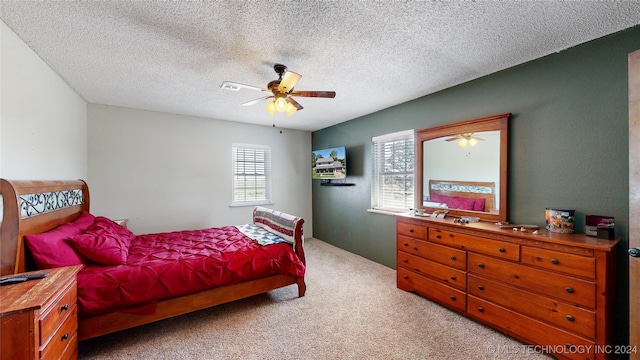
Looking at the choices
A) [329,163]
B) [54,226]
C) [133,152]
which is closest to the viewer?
[54,226]

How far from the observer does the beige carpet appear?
1947 mm

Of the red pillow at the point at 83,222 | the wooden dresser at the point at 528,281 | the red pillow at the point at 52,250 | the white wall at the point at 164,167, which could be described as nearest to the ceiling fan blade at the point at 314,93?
the wooden dresser at the point at 528,281

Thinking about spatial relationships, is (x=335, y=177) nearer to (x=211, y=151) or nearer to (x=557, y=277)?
(x=211, y=151)

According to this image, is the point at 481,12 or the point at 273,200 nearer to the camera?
the point at 481,12

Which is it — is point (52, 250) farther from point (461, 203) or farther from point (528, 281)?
point (461, 203)

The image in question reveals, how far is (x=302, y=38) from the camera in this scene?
1943mm

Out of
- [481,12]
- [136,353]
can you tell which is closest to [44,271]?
[136,353]

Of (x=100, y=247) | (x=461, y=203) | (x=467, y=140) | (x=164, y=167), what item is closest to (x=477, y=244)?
(x=461, y=203)

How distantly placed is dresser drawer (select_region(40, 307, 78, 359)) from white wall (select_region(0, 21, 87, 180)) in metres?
1.19

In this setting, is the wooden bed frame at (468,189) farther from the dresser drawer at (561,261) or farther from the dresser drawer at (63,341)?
the dresser drawer at (63,341)

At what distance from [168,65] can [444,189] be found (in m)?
3.37

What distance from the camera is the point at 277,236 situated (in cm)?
314

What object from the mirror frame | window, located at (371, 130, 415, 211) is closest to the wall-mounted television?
window, located at (371, 130, 415, 211)

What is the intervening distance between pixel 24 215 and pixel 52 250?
1.05ft
